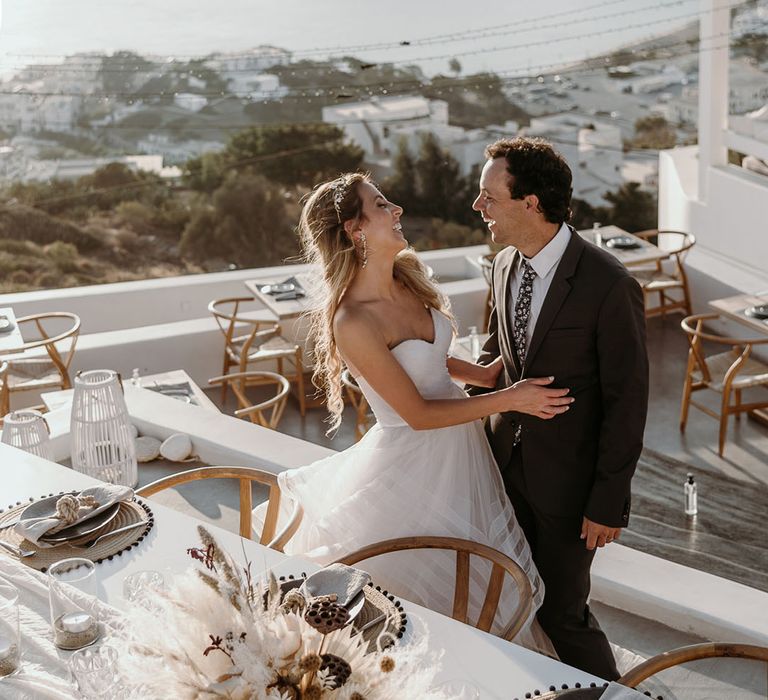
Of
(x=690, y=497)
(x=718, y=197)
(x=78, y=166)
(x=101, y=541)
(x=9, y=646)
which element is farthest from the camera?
(x=78, y=166)

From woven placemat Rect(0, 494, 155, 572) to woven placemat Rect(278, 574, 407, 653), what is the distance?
1.28ft

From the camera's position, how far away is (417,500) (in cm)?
270

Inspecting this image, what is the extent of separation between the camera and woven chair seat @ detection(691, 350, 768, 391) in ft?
18.4

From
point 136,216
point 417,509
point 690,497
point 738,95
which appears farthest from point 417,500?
point 136,216

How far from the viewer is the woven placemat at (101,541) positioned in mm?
2180

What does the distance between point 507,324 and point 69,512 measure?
110 centimetres

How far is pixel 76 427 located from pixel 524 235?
50.8 inches

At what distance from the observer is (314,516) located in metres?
2.73

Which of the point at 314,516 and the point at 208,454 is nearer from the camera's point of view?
the point at 314,516

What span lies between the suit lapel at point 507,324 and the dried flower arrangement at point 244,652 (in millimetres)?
1441

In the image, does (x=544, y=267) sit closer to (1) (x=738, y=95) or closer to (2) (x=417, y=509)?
(2) (x=417, y=509)

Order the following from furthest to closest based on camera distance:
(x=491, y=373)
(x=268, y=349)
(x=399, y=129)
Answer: (x=399, y=129)
(x=268, y=349)
(x=491, y=373)

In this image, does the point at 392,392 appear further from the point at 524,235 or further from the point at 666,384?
the point at 666,384

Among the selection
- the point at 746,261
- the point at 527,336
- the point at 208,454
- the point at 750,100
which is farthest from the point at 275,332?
the point at 750,100
